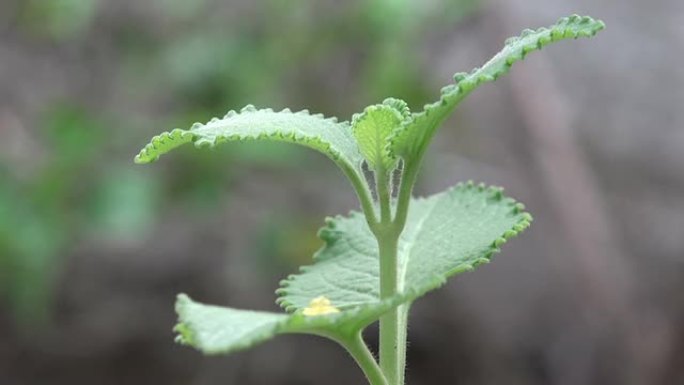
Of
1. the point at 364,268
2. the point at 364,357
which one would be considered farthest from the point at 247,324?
the point at 364,268

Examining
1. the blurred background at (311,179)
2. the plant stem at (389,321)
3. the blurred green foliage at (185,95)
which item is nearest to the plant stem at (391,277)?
the plant stem at (389,321)

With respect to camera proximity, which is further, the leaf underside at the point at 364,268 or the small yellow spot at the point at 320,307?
the small yellow spot at the point at 320,307

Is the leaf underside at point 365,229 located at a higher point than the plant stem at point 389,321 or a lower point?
higher

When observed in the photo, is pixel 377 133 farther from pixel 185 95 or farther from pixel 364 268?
pixel 185 95

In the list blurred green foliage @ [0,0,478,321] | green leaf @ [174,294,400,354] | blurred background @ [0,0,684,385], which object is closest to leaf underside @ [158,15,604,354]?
green leaf @ [174,294,400,354]

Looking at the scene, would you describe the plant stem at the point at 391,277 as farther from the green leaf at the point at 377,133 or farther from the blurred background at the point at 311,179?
the blurred background at the point at 311,179

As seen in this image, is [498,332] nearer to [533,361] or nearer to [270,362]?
[533,361]
